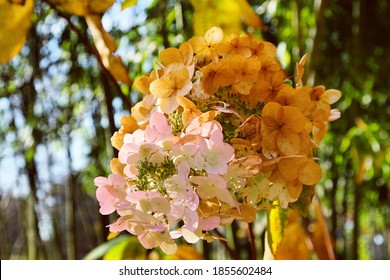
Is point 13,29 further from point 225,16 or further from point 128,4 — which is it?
point 225,16

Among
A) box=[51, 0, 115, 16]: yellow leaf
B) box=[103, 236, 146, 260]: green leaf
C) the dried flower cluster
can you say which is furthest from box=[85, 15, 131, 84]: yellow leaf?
box=[103, 236, 146, 260]: green leaf

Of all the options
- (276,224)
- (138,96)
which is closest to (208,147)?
(276,224)

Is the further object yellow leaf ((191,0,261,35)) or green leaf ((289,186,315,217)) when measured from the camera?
yellow leaf ((191,0,261,35))

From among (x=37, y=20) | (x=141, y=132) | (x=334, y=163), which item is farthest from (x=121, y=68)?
(x=334, y=163)

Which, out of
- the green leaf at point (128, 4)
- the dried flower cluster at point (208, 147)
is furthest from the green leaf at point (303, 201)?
the green leaf at point (128, 4)

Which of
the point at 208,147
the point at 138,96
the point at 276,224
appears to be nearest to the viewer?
the point at 208,147

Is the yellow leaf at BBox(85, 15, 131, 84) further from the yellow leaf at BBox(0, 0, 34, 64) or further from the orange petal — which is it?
the orange petal
